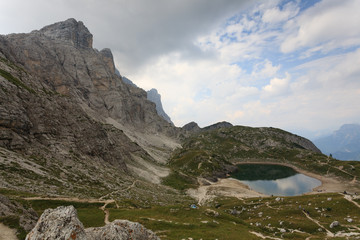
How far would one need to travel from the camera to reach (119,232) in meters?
16.5

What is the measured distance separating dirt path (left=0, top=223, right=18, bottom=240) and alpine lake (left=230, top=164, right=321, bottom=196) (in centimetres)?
13747

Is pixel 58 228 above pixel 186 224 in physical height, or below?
above

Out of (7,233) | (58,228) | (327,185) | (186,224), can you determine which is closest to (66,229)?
(58,228)

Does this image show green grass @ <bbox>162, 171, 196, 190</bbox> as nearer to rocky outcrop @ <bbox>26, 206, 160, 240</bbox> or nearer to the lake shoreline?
the lake shoreline

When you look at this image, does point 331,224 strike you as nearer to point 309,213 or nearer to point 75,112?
point 309,213

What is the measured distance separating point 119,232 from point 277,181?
175 metres

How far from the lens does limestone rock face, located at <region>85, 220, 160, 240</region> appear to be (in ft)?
50.5

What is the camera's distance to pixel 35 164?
59875mm

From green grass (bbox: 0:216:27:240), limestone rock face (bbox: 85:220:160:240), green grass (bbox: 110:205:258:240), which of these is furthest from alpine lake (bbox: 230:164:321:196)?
green grass (bbox: 0:216:27:240)

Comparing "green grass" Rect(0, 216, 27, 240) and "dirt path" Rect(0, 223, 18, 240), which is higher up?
"green grass" Rect(0, 216, 27, 240)

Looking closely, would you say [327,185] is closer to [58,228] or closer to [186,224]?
[186,224]

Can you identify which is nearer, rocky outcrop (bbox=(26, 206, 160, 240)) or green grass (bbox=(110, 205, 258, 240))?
rocky outcrop (bbox=(26, 206, 160, 240))

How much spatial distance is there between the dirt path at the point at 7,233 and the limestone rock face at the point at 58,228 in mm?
12398

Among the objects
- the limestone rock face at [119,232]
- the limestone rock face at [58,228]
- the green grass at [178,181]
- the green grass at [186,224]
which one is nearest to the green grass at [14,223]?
the limestone rock face at [119,232]
